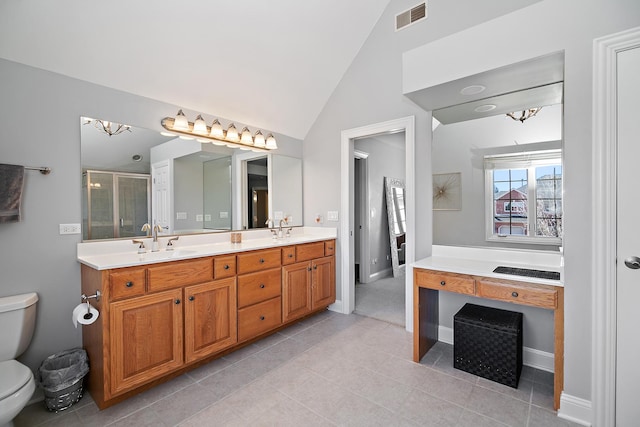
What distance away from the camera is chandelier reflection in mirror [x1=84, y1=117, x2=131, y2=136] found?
229 cm

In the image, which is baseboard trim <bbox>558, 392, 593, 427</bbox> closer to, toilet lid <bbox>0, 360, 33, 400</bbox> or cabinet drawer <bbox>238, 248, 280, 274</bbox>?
cabinet drawer <bbox>238, 248, 280, 274</bbox>

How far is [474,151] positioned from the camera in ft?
8.46

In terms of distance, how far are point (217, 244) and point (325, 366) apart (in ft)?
5.13

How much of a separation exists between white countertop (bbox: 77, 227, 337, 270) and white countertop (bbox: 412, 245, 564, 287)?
136 cm

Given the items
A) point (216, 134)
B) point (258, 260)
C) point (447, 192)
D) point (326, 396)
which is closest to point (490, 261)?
point (447, 192)

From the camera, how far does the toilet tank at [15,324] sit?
5.78 ft

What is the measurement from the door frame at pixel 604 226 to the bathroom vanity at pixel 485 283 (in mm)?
168

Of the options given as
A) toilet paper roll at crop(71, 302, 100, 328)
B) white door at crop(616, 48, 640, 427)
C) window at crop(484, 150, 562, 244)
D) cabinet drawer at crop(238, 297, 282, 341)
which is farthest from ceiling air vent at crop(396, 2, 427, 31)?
toilet paper roll at crop(71, 302, 100, 328)

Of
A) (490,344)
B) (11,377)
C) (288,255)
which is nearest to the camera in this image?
(11,377)

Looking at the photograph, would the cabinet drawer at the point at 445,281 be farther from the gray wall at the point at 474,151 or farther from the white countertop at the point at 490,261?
the gray wall at the point at 474,151

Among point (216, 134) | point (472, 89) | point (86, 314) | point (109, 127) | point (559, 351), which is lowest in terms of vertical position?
point (559, 351)

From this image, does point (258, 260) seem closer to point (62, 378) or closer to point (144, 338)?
point (144, 338)

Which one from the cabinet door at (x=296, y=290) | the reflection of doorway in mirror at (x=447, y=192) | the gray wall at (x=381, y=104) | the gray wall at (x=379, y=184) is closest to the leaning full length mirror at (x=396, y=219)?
the gray wall at (x=379, y=184)

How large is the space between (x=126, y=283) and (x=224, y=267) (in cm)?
71
